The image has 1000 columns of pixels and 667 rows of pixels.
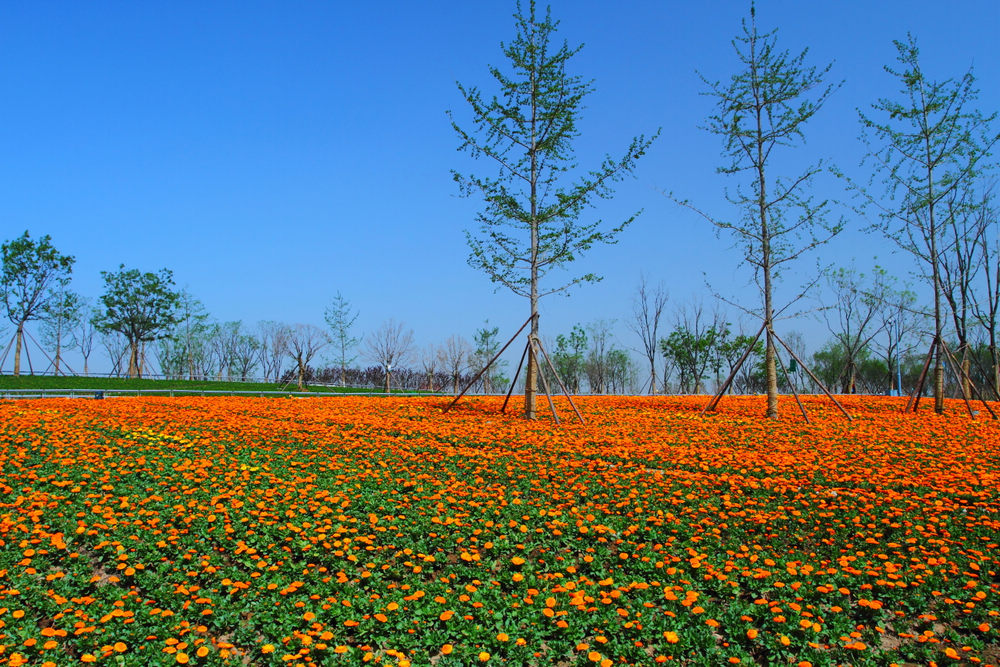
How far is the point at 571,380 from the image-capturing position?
42.0 m

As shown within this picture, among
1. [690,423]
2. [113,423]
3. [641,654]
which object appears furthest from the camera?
[690,423]

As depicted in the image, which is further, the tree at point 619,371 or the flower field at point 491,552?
the tree at point 619,371

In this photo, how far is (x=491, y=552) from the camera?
4.84 meters

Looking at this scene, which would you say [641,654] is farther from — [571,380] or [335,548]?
[571,380]

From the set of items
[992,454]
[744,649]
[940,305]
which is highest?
[940,305]

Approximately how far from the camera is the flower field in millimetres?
3598

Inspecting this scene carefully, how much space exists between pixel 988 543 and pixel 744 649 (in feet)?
9.60

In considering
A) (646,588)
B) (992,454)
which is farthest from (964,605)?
(992,454)

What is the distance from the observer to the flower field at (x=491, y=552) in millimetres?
3598

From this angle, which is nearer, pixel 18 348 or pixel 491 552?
pixel 491 552

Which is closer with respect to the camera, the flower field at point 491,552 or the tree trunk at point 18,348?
the flower field at point 491,552

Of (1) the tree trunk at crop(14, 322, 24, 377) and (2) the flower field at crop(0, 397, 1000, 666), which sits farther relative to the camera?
(1) the tree trunk at crop(14, 322, 24, 377)

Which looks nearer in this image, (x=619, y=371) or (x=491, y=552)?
(x=491, y=552)

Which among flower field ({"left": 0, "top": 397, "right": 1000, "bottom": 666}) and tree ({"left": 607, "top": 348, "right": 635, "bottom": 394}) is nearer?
flower field ({"left": 0, "top": 397, "right": 1000, "bottom": 666})
